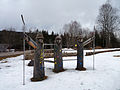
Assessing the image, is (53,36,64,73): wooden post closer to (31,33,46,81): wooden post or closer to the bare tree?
(31,33,46,81): wooden post

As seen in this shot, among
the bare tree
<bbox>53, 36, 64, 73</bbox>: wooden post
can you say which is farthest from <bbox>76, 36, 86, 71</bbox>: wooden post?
the bare tree

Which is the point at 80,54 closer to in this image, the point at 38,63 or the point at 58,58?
the point at 58,58

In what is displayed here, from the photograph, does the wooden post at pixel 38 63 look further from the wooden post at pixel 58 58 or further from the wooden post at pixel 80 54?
the wooden post at pixel 80 54

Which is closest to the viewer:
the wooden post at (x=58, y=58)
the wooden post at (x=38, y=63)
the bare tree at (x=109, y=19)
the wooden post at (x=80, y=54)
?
the wooden post at (x=38, y=63)

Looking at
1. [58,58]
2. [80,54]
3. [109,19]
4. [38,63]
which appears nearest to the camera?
[38,63]

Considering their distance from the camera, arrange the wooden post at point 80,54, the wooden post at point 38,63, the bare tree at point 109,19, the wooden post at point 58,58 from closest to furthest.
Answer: the wooden post at point 38,63
the wooden post at point 58,58
the wooden post at point 80,54
the bare tree at point 109,19

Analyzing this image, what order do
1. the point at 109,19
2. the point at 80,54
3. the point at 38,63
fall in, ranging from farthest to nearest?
the point at 109,19, the point at 80,54, the point at 38,63

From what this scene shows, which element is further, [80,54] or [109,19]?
[109,19]

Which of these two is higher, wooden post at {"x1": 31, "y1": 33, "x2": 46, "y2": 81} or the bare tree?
the bare tree

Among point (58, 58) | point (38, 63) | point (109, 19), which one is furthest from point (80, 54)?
point (109, 19)

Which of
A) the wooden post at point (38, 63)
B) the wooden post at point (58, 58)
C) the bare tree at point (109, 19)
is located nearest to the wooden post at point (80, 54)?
the wooden post at point (58, 58)

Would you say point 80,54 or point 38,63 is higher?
point 80,54

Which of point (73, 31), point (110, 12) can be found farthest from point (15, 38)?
point (110, 12)

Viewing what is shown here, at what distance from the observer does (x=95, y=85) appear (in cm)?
335
